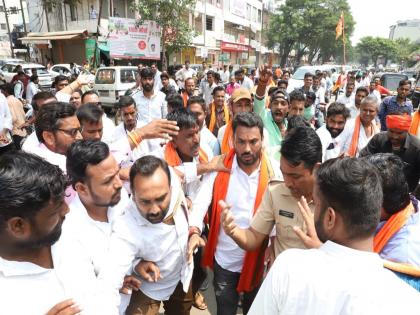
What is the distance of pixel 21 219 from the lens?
1100 mm

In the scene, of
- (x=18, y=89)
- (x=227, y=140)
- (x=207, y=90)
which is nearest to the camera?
(x=227, y=140)

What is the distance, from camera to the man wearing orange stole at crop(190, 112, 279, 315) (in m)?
2.21

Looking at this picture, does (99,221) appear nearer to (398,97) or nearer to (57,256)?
(57,256)

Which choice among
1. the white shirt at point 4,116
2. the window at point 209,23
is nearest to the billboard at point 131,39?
the white shirt at point 4,116

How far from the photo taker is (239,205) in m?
2.23

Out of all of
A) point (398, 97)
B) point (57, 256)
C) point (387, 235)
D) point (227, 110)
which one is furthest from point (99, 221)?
point (398, 97)

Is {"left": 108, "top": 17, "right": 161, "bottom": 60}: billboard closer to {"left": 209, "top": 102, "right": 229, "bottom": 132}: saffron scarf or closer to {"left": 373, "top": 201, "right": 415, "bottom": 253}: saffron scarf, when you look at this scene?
{"left": 209, "top": 102, "right": 229, "bottom": 132}: saffron scarf

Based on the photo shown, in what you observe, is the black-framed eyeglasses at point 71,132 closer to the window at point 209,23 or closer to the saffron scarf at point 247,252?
the saffron scarf at point 247,252

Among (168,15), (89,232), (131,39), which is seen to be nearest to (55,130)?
(89,232)

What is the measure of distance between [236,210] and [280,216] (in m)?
0.42

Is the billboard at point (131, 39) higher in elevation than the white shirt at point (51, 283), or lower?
higher

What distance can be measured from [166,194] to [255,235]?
0.59m

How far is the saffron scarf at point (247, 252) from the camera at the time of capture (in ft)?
7.20

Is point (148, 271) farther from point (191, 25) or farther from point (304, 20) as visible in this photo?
point (304, 20)
